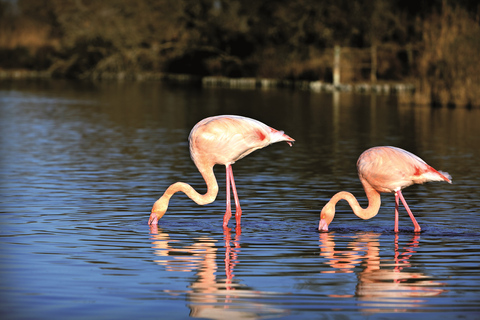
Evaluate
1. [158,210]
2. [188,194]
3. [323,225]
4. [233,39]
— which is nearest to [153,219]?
[158,210]

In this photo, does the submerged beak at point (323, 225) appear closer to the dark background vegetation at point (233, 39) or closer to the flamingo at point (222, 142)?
the flamingo at point (222, 142)

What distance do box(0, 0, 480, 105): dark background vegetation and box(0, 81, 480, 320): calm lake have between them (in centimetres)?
1737

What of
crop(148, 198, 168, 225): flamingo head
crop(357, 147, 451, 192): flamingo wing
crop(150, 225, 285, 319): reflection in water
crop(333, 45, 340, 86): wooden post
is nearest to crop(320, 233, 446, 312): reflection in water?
crop(357, 147, 451, 192): flamingo wing

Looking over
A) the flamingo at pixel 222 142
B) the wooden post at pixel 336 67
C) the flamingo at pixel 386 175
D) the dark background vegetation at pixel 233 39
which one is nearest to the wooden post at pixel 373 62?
the dark background vegetation at pixel 233 39

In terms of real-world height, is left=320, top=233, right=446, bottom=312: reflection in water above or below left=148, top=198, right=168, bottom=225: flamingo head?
below

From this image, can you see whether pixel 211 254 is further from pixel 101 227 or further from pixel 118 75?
pixel 118 75

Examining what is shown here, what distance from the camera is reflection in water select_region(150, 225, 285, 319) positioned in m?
5.99

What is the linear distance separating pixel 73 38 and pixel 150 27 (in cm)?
456

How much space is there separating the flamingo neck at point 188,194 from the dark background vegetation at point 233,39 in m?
23.2

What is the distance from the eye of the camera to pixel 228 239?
880 centimetres

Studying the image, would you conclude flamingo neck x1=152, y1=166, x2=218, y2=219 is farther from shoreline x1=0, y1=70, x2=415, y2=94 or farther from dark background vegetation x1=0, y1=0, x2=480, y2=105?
shoreline x1=0, y1=70, x2=415, y2=94

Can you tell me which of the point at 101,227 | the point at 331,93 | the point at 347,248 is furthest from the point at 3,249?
the point at 331,93

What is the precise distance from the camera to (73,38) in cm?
5494

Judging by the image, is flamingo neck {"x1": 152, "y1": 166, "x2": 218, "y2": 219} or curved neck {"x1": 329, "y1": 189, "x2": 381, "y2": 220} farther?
flamingo neck {"x1": 152, "y1": 166, "x2": 218, "y2": 219}
